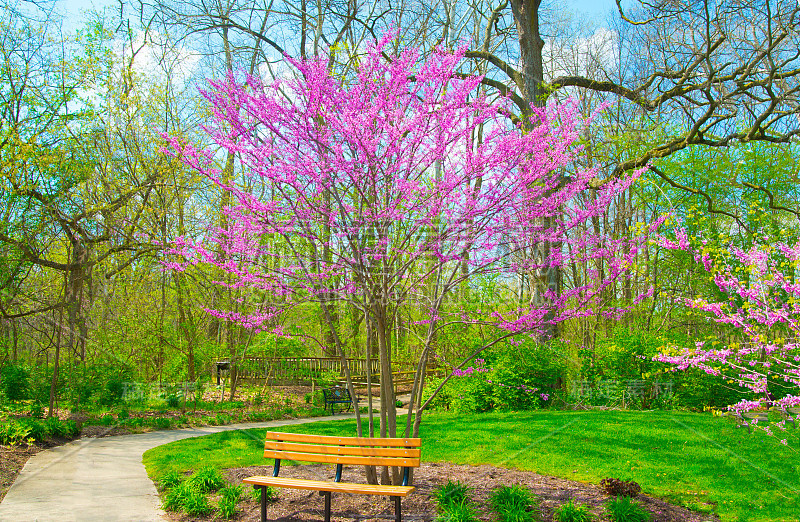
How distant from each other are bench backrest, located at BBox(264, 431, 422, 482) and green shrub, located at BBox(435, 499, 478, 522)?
0.38m

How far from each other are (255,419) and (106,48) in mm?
7291

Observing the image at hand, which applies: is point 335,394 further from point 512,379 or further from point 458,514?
point 458,514

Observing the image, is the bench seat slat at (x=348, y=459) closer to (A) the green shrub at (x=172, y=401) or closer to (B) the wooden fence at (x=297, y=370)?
(A) the green shrub at (x=172, y=401)

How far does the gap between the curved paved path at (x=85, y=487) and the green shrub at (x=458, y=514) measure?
2.21m

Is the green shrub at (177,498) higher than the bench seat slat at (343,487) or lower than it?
lower

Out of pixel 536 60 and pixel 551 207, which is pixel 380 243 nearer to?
pixel 551 207

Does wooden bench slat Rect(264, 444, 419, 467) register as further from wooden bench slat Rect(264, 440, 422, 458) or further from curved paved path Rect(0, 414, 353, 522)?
curved paved path Rect(0, 414, 353, 522)

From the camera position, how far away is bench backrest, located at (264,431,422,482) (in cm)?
420

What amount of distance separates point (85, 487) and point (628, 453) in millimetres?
5502

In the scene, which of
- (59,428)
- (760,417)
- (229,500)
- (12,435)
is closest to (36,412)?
(59,428)

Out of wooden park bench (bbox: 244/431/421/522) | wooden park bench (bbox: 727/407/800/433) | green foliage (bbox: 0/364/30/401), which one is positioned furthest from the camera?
green foliage (bbox: 0/364/30/401)

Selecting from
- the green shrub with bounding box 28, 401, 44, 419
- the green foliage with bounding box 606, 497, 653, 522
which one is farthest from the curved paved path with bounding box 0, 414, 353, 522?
the green foliage with bounding box 606, 497, 653, 522

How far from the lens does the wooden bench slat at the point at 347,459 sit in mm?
4168

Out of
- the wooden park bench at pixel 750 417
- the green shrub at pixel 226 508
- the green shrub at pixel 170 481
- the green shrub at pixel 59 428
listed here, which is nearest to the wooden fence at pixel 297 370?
the green shrub at pixel 59 428
